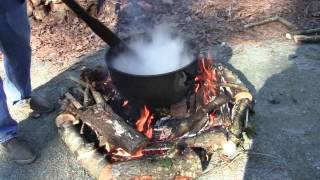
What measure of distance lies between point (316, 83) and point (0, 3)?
3.01 metres

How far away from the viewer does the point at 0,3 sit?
3.23m

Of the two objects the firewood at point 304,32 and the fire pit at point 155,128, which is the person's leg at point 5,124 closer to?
the fire pit at point 155,128

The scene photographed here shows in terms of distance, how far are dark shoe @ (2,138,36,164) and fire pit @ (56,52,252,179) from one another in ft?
1.08

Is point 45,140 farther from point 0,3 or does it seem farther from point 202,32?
point 202,32

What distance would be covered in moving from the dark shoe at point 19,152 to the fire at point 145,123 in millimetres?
960

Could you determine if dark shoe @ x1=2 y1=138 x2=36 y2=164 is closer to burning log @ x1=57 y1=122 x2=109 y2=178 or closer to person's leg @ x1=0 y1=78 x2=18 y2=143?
person's leg @ x1=0 y1=78 x2=18 y2=143

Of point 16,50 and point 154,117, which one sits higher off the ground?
point 16,50

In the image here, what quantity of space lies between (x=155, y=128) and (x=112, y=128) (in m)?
0.40

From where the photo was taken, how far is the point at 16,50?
364 centimetres

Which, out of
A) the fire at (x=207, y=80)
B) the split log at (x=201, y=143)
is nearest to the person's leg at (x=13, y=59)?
the split log at (x=201, y=143)

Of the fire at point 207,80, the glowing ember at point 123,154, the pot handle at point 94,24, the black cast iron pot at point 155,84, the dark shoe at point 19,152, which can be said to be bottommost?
the dark shoe at point 19,152

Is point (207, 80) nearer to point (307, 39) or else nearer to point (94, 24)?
point (94, 24)

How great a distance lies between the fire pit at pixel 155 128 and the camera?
10.0ft

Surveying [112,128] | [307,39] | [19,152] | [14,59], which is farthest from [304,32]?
[19,152]
